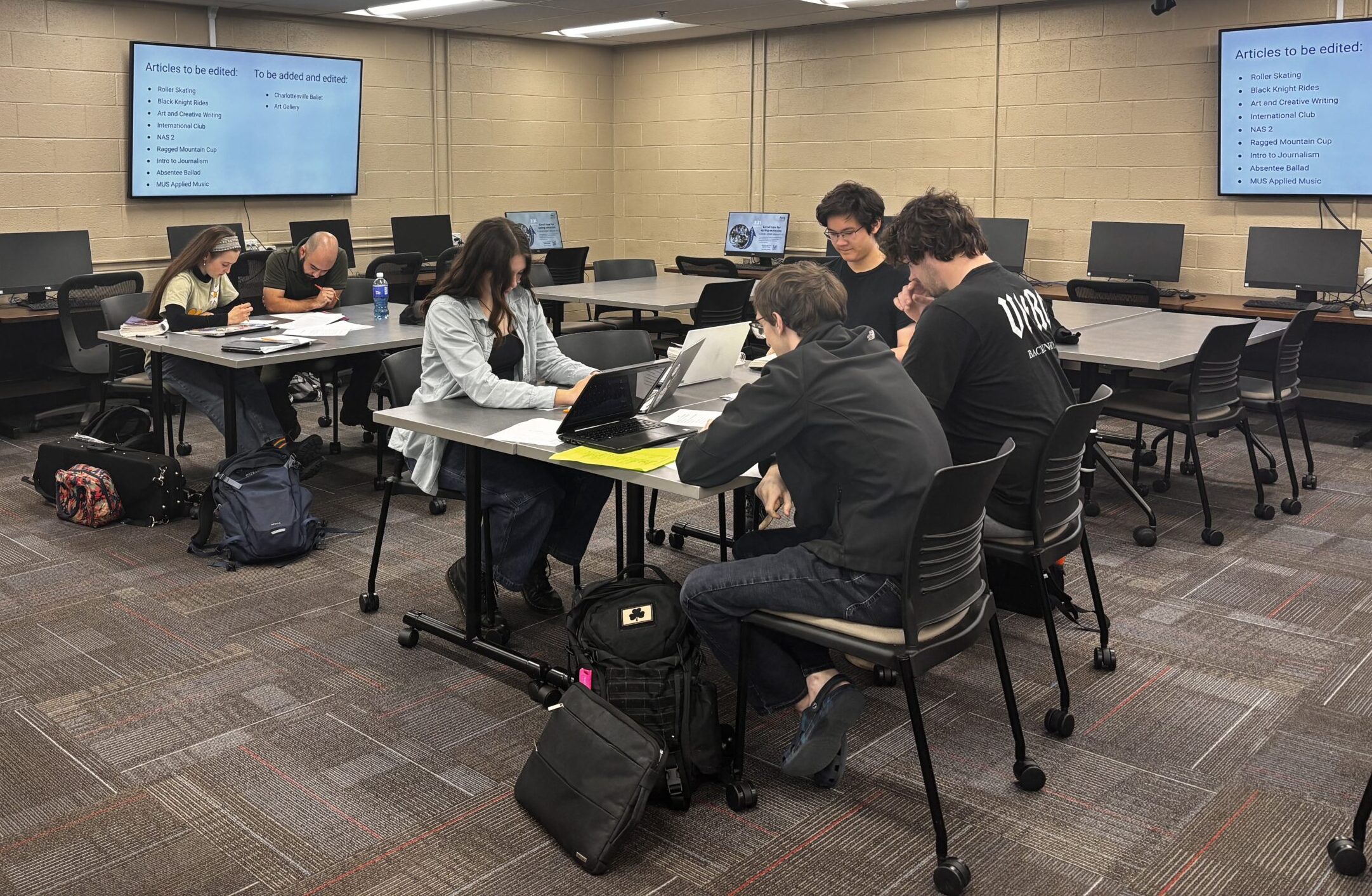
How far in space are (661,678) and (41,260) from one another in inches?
216

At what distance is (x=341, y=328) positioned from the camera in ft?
16.1

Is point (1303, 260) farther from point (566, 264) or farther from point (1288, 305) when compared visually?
point (566, 264)

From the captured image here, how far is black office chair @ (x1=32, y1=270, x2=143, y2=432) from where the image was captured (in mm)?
5695

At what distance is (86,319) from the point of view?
19.0 ft

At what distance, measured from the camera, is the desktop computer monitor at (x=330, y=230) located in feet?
25.3

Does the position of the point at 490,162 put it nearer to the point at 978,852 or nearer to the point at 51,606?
the point at 51,606

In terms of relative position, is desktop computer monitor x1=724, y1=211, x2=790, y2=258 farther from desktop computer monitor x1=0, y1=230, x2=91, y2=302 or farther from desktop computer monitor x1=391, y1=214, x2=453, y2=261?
desktop computer monitor x1=0, y1=230, x2=91, y2=302

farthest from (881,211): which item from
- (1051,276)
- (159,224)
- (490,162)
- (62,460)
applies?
(490,162)

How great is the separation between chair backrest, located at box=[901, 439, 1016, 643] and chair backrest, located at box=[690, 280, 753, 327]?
3.57 meters

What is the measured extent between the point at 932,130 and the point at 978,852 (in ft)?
21.4

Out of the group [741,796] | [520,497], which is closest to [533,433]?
[520,497]

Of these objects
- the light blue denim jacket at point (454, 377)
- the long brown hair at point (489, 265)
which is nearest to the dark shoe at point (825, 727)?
the light blue denim jacket at point (454, 377)

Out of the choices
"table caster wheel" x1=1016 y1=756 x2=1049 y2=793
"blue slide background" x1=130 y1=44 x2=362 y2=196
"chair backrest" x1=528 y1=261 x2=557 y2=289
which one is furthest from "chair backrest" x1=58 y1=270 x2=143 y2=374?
"table caster wheel" x1=1016 y1=756 x2=1049 y2=793

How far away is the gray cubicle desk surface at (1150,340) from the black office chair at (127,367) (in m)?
3.61
